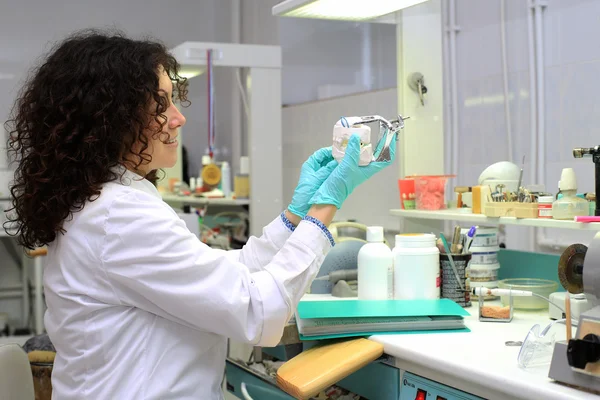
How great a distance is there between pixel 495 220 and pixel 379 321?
0.52m

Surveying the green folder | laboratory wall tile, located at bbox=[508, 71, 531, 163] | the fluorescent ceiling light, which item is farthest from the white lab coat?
the fluorescent ceiling light

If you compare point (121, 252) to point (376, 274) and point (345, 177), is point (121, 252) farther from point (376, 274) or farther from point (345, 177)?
point (376, 274)

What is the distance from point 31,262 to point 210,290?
3.98 meters

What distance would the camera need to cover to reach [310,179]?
1.73 m

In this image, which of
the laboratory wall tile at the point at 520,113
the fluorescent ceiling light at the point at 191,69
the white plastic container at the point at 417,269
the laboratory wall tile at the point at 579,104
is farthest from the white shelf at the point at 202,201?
the white plastic container at the point at 417,269

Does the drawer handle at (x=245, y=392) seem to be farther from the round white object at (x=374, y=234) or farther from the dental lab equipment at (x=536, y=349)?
the dental lab equipment at (x=536, y=349)

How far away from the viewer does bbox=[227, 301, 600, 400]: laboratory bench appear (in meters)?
1.26

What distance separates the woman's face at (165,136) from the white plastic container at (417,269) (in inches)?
28.7

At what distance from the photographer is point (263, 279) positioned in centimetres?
140

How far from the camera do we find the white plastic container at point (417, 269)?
190 cm

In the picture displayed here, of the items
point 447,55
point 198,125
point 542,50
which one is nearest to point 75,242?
point 542,50

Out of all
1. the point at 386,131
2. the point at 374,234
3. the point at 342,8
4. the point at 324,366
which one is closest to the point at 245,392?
the point at 324,366

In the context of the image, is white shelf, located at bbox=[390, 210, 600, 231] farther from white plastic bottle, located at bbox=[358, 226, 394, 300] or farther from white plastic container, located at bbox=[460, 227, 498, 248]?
white plastic bottle, located at bbox=[358, 226, 394, 300]

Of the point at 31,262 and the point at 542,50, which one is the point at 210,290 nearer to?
the point at 542,50
